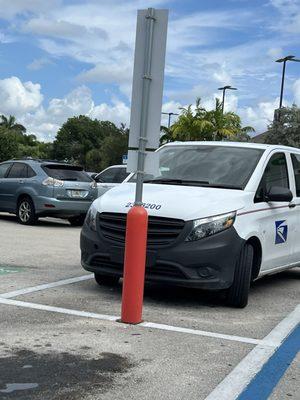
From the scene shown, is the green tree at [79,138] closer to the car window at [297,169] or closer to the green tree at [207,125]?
the green tree at [207,125]

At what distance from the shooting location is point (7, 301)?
645cm

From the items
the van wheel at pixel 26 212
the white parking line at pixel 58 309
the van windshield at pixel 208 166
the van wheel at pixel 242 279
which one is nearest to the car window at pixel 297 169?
the van windshield at pixel 208 166

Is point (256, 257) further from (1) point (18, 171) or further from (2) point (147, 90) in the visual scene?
(1) point (18, 171)

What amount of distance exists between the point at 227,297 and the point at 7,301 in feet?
7.87

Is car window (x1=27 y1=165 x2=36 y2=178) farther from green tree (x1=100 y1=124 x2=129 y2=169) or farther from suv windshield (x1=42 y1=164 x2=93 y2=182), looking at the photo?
green tree (x1=100 y1=124 x2=129 y2=169)

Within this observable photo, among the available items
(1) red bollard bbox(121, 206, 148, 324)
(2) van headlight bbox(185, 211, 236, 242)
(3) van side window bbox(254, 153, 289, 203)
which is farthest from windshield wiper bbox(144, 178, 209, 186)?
(1) red bollard bbox(121, 206, 148, 324)

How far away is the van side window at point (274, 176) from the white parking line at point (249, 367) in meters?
1.68

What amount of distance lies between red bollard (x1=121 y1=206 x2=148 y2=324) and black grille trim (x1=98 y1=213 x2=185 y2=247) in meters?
0.66

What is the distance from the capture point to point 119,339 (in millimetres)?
5223

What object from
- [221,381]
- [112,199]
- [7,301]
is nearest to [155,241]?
[112,199]

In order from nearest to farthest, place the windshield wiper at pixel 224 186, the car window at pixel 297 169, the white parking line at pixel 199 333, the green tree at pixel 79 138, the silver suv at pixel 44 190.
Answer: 1. the white parking line at pixel 199 333
2. the windshield wiper at pixel 224 186
3. the car window at pixel 297 169
4. the silver suv at pixel 44 190
5. the green tree at pixel 79 138

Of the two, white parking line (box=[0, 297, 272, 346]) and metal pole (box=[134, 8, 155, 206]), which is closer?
white parking line (box=[0, 297, 272, 346])

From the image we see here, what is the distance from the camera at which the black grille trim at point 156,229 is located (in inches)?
248

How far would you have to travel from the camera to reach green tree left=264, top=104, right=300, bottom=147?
3117cm
